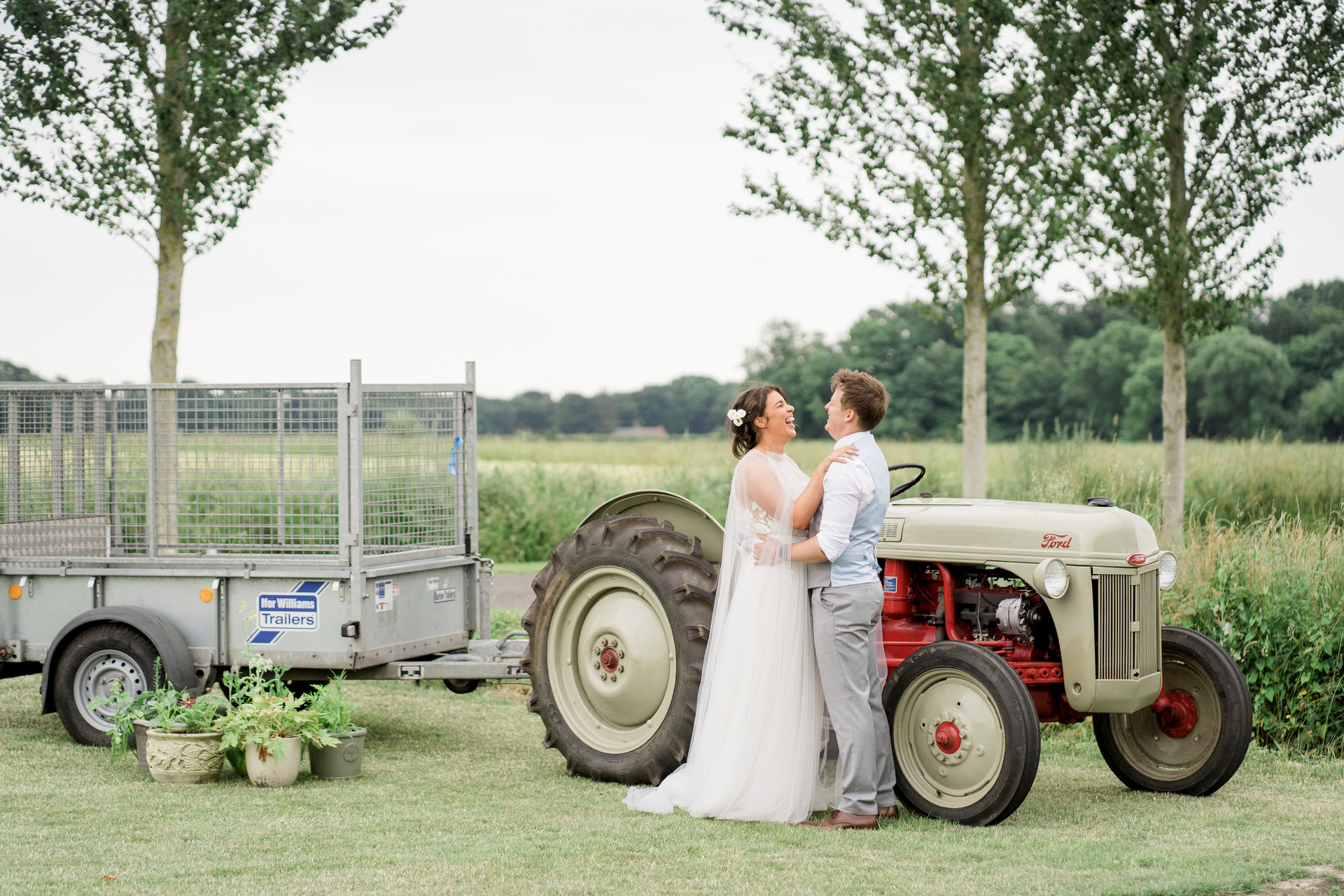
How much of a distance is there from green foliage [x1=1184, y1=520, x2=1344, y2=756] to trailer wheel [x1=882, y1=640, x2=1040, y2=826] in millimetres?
2577

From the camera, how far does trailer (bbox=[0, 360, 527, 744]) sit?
7117 mm

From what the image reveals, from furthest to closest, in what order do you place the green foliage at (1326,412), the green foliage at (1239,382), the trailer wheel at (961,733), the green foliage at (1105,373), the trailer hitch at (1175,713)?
1. the green foliage at (1105,373)
2. the green foliage at (1239,382)
3. the green foliage at (1326,412)
4. the trailer hitch at (1175,713)
5. the trailer wheel at (961,733)

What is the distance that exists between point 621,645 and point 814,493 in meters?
1.44

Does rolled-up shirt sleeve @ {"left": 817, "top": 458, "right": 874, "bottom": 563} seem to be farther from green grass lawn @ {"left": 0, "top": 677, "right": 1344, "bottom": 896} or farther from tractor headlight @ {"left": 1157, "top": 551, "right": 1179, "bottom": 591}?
tractor headlight @ {"left": 1157, "top": 551, "right": 1179, "bottom": 591}

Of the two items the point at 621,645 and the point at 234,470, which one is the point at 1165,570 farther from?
the point at 234,470

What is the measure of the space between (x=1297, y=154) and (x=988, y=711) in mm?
7828

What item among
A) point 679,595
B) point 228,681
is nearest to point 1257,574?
point 679,595

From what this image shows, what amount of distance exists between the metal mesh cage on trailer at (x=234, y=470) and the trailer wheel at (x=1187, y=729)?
3.84 m

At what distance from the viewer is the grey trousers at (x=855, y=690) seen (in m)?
5.63

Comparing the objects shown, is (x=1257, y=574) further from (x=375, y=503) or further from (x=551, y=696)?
(x=375, y=503)

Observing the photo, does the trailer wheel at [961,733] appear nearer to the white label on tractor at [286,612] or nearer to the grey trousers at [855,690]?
the grey trousers at [855,690]

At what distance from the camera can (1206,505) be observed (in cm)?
1266

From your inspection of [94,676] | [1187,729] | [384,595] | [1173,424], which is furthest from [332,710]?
[1173,424]

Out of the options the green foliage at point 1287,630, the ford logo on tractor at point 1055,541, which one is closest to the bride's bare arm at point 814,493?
the ford logo on tractor at point 1055,541
